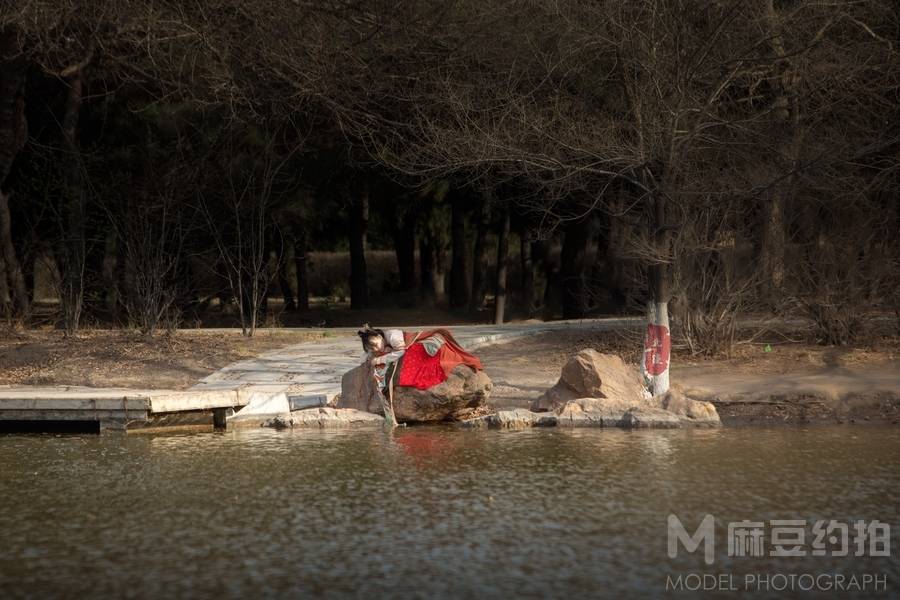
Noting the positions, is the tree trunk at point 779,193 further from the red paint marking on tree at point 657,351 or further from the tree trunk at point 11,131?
the tree trunk at point 11,131

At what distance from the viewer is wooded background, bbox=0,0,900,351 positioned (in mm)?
16125

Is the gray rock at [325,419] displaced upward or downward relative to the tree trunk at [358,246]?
downward

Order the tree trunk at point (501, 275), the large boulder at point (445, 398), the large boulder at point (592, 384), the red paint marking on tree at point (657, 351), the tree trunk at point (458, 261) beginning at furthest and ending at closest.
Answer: the tree trunk at point (458, 261) → the tree trunk at point (501, 275) → the red paint marking on tree at point (657, 351) → the large boulder at point (592, 384) → the large boulder at point (445, 398)

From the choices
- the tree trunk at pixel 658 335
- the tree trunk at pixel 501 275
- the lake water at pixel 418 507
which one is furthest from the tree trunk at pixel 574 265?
the lake water at pixel 418 507

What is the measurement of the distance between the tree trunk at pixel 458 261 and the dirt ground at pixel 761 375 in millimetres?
11878

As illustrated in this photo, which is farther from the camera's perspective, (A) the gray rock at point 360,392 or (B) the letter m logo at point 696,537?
(A) the gray rock at point 360,392

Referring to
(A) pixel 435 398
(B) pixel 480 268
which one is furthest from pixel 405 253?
(A) pixel 435 398

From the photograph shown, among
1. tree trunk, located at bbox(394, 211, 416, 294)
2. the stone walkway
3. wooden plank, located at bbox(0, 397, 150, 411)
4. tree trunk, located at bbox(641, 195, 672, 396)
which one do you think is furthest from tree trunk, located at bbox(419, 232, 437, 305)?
wooden plank, located at bbox(0, 397, 150, 411)

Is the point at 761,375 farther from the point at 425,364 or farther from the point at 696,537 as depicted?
→ the point at 696,537

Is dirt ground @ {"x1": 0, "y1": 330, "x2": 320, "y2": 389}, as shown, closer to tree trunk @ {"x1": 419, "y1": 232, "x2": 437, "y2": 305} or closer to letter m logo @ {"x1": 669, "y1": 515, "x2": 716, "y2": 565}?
letter m logo @ {"x1": 669, "y1": 515, "x2": 716, "y2": 565}

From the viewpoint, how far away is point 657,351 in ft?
48.6

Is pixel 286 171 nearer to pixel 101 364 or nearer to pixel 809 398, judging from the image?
pixel 101 364

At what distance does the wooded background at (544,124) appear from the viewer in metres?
16.1

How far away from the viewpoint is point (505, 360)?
18.4m
